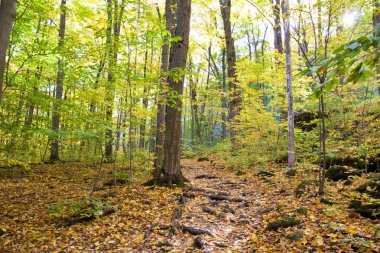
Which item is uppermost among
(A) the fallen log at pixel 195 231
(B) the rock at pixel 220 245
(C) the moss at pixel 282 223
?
(C) the moss at pixel 282 223

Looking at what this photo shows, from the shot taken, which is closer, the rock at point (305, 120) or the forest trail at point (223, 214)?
the forest trail at point (223, 214)

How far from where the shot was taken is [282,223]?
4.34 m

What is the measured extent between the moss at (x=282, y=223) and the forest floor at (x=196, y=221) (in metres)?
0.02

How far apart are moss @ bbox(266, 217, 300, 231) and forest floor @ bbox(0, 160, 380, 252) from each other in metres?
0.02

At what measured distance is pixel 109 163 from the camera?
46.8ft

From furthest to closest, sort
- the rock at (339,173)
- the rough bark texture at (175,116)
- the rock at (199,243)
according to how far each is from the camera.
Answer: the rough bark texture at (175,116) → the rock at (339,173) → the rock at (199,243)

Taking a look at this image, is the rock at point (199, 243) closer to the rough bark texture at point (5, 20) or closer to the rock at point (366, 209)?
the rock at point (366, 209)

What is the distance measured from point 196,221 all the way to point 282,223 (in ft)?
5.70

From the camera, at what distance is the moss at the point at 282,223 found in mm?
4266

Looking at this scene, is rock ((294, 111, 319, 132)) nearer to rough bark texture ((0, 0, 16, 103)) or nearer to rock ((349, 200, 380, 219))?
rock ((349, 200, 380, 219))

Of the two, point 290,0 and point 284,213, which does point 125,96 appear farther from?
point 290,0

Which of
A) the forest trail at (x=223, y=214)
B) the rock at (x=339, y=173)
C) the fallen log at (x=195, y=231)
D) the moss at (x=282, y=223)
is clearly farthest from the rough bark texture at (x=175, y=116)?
the rock at (x=339, y=173)

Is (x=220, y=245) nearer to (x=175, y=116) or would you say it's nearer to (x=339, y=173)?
(x=339, y=173)

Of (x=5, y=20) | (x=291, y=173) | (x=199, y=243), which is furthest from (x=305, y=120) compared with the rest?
(x=5, y=20)
